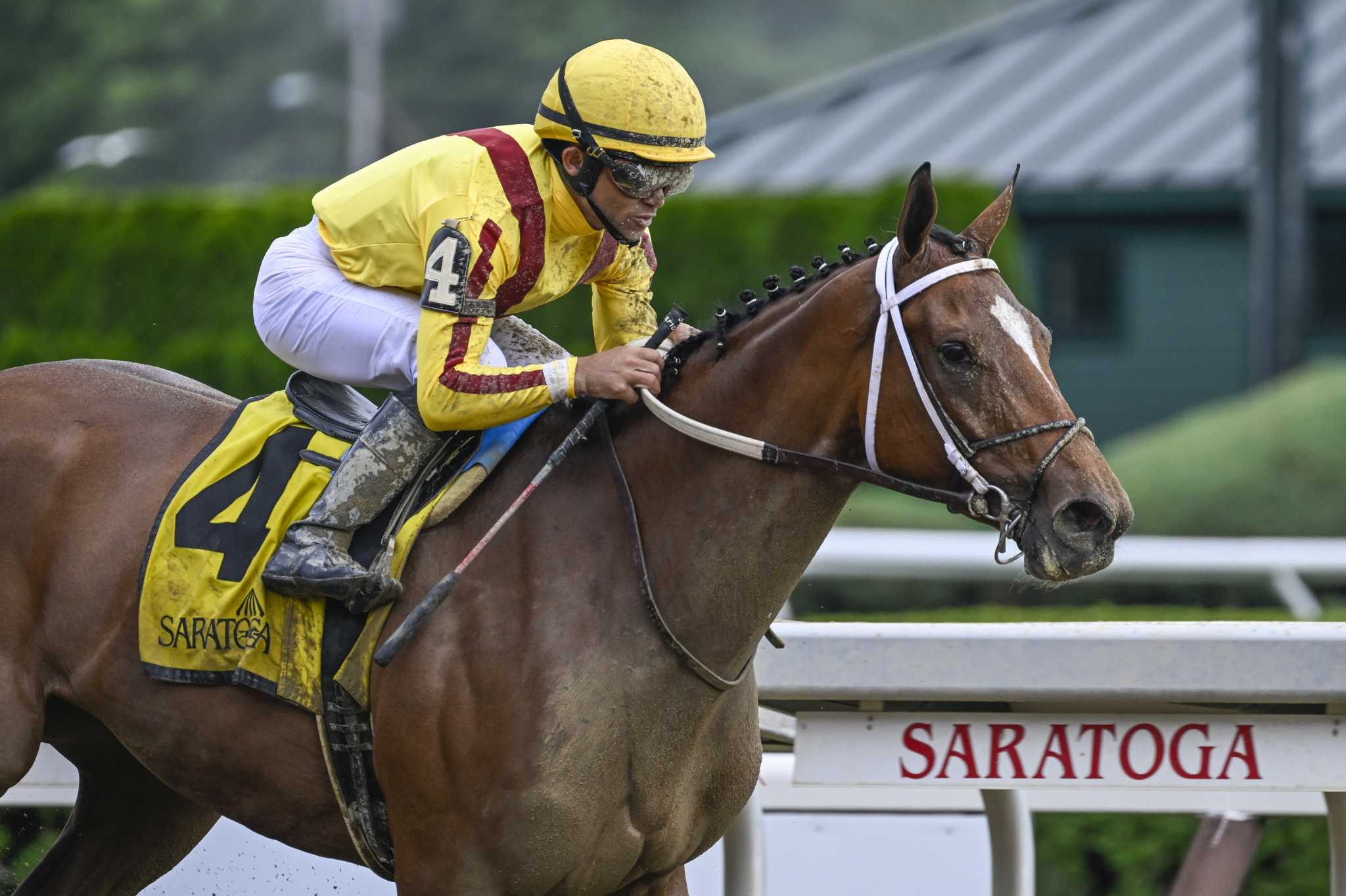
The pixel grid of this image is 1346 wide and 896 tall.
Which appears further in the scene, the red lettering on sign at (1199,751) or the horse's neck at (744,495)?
the red lettering on sign at (1199,751)

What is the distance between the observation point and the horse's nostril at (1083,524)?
2875 mm

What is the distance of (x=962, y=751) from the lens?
3689 millimetres

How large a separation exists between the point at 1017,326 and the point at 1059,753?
111cm

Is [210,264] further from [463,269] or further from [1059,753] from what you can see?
[1059,753]

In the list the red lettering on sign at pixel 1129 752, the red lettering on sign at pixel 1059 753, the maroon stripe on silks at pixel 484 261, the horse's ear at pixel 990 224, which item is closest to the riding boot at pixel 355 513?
the maroon stripe on silks at pixel 484 261

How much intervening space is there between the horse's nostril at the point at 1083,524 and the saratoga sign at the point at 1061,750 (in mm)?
927

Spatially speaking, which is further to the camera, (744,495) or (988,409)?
(744,495)

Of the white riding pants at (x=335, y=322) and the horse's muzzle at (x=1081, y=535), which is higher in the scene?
the white riding pants at (x=335, y=322)

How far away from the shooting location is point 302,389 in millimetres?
3660

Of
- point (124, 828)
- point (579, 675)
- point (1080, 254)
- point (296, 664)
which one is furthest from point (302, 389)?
point (1080, 254)

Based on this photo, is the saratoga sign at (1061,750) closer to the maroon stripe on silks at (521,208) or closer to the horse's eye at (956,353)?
the horse's eye at (956,353)

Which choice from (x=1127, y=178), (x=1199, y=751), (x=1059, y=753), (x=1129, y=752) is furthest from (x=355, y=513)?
(x=1127, y=178)

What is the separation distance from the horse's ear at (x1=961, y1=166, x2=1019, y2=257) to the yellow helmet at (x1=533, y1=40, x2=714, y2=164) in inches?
20.3

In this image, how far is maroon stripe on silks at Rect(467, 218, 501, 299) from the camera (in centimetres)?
324
